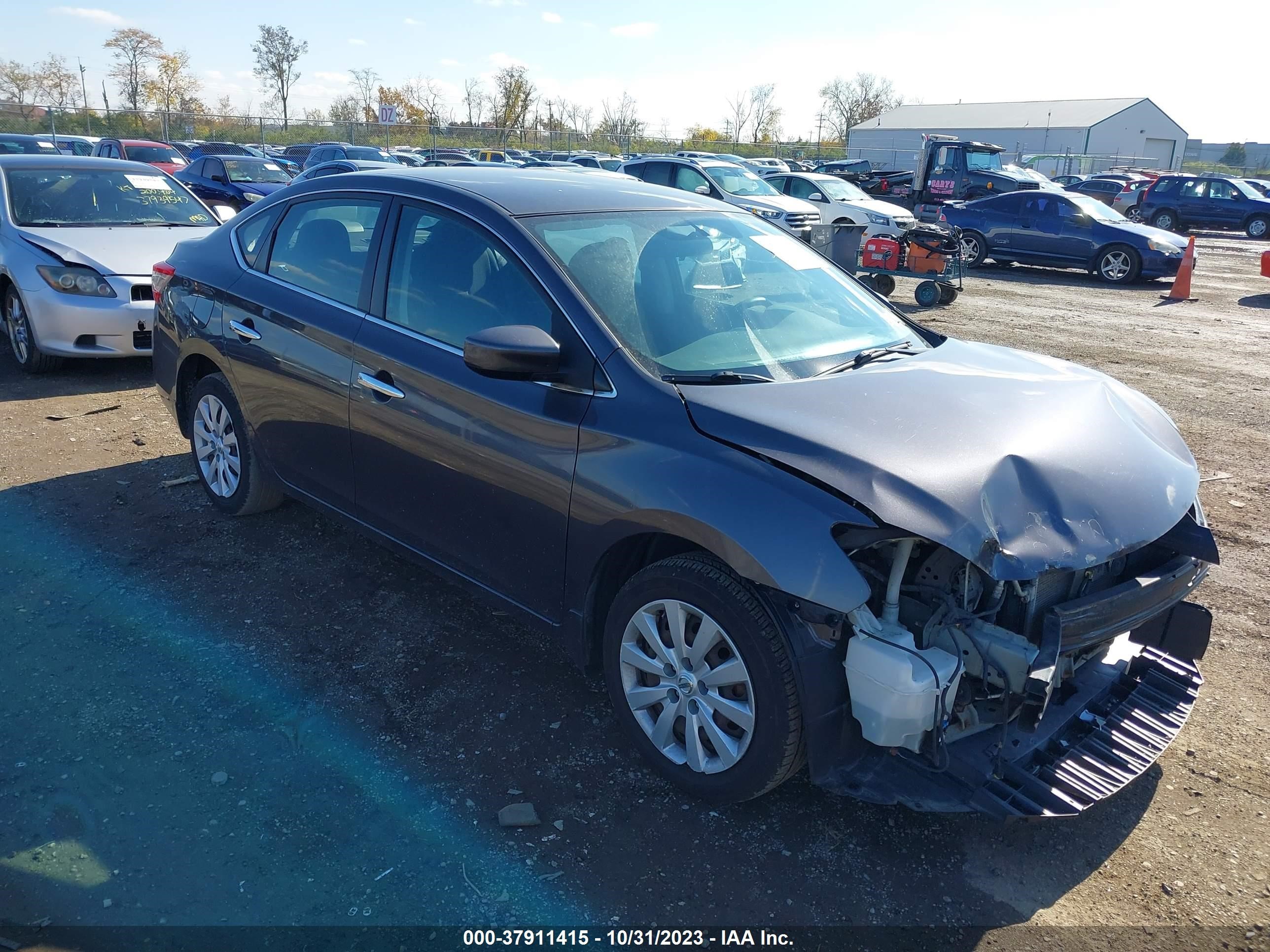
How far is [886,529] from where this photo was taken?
2.55 metres

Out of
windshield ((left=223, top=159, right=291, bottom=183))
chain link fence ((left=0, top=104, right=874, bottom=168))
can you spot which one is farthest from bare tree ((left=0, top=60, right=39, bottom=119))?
windshield ((left=223, top=159, right=291, bottom=183))

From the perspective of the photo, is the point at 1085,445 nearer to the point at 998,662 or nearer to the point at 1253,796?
the point at 998,662

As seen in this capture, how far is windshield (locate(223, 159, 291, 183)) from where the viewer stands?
1664 centimetres

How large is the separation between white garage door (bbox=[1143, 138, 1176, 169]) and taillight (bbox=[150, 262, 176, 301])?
256 feet

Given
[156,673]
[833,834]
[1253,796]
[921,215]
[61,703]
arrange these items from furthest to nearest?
[921,215] < [156,673] < [61,703] < [1253,796] < [833,834]

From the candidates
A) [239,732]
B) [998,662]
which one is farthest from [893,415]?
[239,732]

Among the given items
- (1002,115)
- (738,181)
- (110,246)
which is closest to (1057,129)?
(1002,115)

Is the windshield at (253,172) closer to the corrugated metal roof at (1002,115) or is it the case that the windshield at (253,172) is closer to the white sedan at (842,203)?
the white sedan at (842,203)

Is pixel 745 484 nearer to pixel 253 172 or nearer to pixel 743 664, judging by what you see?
pixel 743 664

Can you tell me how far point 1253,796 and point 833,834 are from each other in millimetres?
1471

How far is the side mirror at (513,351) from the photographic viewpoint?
3.00 meters

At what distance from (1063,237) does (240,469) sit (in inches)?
655

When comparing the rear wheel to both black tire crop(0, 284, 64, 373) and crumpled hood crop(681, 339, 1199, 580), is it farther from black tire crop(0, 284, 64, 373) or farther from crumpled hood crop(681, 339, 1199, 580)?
crumpled hood crop(681, 339, 1199, 580)

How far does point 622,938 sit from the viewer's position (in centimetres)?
250
